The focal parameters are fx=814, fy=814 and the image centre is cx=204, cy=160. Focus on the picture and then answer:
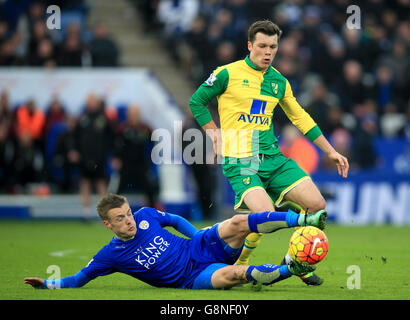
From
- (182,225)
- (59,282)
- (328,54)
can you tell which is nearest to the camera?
(59,282)

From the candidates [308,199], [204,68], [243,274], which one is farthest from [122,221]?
[204,68]

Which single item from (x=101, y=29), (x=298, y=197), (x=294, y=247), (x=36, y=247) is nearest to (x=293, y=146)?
(x=101, y=29)

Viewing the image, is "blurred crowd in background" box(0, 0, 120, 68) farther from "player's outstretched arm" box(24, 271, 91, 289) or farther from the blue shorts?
the blue shorts

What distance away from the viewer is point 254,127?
8.42m

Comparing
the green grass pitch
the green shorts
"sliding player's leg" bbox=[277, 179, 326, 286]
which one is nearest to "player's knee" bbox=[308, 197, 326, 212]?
"sliding player's leg" bbox=[277, 179, 326, 286]

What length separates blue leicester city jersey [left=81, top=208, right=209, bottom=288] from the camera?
7.64 metres

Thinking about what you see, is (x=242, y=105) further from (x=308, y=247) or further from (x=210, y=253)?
(x=308, y=247)

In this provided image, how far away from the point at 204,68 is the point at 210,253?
11.6m

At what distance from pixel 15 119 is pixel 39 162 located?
1084 mm

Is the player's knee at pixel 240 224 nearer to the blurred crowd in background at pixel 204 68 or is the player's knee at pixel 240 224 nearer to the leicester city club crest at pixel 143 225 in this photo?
the leicester city club crest at pixel 143 225

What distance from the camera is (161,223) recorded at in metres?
8.02

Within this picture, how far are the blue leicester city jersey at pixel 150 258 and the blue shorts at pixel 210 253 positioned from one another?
0.07 meters

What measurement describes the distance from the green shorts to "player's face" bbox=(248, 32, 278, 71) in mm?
963
